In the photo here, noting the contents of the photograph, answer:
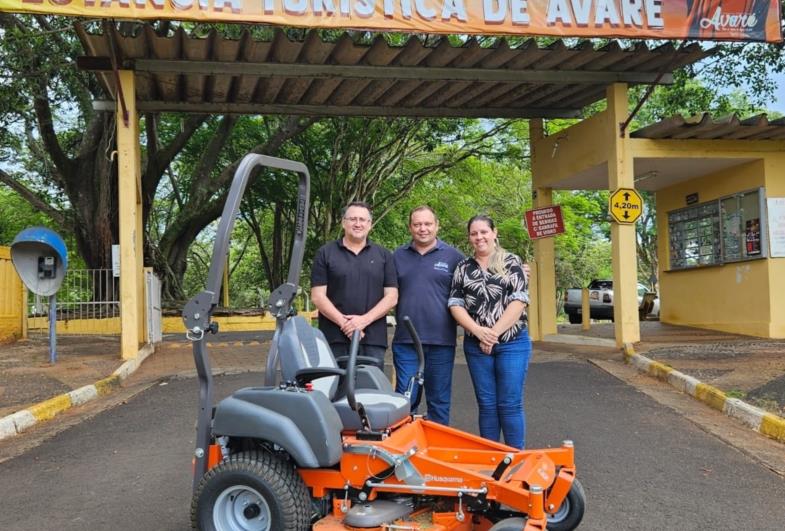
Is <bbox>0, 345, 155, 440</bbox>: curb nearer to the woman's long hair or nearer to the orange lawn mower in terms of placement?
the orange lawn mower

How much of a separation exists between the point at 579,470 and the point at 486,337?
1.43m

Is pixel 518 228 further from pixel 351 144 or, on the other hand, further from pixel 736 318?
pixel 736 318

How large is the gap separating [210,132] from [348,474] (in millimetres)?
19902

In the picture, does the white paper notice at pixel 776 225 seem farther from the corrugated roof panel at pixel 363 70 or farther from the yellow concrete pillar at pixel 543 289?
the yellow concrete pillar at pixel 543 289

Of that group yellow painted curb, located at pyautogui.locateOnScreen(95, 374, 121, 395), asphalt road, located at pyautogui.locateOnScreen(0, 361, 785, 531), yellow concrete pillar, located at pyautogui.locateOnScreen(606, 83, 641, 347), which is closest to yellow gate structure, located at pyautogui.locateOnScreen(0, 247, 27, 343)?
yellow painted curb, located at pyautogui.locateOnScreen(95, 374, 121, 395)

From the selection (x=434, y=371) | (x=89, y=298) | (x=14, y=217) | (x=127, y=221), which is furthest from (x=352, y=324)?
(x=14, y=217)

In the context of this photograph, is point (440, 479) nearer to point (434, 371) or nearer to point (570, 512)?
point (570, 512)

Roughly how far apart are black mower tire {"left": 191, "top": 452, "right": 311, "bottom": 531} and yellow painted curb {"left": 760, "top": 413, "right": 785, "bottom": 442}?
15.1 feet

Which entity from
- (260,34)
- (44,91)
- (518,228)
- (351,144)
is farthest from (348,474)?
(518,228)

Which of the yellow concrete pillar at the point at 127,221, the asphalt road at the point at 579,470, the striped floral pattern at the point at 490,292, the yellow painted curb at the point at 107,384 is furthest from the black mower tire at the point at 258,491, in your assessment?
the yellow concrete pillar at the point at 127,221

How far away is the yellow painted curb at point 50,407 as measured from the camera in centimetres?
750

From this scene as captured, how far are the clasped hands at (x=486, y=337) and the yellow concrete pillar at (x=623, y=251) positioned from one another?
24.2 ft

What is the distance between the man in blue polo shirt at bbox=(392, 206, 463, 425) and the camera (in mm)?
4910

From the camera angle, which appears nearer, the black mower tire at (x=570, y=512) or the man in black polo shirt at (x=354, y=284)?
the black mower tire at (x=570, y=512)
